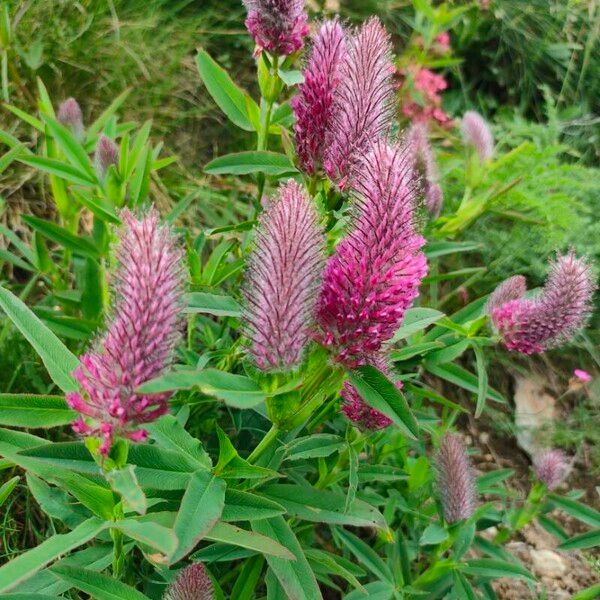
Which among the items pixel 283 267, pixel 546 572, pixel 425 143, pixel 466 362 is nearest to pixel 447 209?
pixel 466 362

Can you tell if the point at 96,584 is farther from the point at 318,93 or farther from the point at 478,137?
the point at 478,137

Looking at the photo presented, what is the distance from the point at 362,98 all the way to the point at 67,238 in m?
1.17

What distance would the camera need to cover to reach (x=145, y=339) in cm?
111

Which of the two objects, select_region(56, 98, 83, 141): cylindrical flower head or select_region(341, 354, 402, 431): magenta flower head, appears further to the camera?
select_region(56, 98, 83, 141): cylindrical flower head

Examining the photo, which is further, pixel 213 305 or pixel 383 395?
pixel 213 305

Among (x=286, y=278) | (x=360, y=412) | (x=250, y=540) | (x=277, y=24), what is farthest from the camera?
(x=277, y=24)

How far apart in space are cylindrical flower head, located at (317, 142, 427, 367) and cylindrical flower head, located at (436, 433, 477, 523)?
88cm

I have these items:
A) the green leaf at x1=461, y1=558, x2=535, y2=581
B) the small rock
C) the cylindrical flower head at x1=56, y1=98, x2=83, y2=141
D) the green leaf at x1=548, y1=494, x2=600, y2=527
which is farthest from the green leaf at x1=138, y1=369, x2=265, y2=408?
the small rock

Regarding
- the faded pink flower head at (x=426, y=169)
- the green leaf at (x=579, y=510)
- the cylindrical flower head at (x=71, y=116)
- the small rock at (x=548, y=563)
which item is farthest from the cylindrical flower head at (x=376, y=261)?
the small rock at (x=548, y=563)

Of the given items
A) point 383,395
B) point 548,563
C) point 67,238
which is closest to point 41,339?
point 383,395

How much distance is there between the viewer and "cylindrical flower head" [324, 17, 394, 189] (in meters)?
1.51

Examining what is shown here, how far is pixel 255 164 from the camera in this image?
6.31 ft

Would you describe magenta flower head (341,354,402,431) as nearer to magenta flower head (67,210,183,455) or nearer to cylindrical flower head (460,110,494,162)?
magenta flower head (67,210,183,455)

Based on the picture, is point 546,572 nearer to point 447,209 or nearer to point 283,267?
point 447,209
